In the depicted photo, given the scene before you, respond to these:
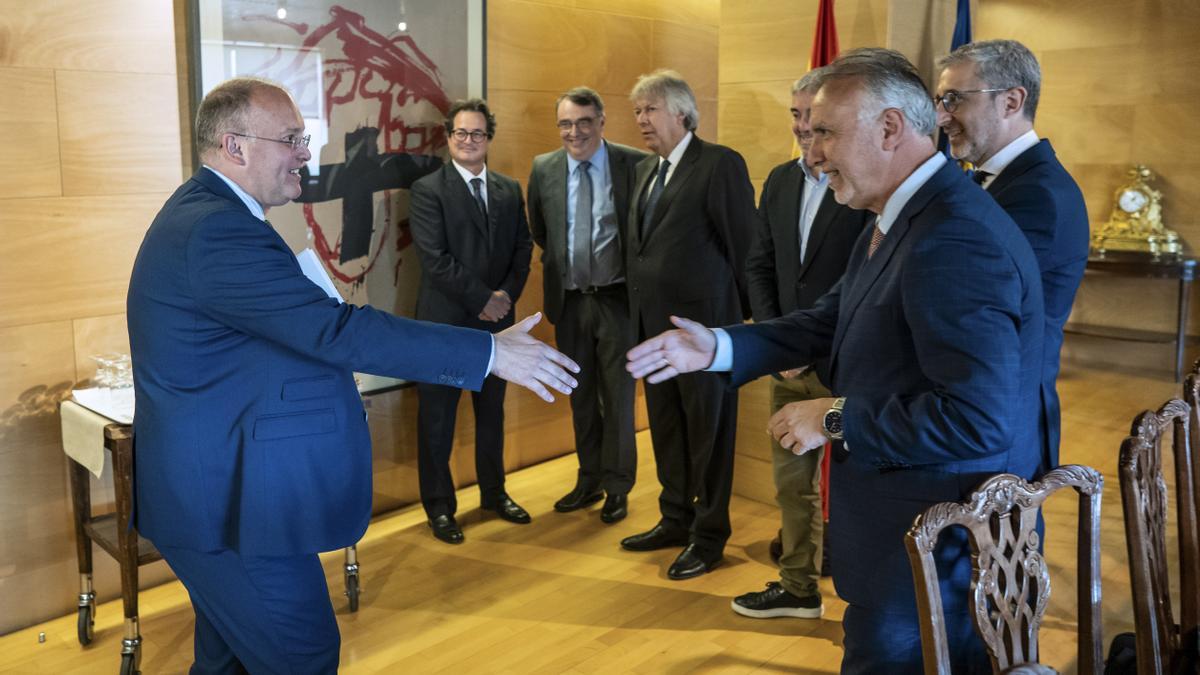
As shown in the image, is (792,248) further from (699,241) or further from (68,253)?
(68,253)

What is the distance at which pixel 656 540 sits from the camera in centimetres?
429

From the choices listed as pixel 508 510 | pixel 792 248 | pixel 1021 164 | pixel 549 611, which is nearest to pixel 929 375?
pixel 1021 164

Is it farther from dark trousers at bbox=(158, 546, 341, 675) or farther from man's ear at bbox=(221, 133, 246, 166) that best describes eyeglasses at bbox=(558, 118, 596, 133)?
dark trousers at bbox=(158, 546, 341, 675)

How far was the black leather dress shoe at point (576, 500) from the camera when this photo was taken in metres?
4.73

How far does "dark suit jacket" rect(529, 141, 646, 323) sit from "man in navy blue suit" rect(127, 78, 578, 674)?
220 centimetres

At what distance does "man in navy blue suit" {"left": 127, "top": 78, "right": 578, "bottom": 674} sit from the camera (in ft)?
7.27

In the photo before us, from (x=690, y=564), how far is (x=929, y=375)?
2351 millimetres

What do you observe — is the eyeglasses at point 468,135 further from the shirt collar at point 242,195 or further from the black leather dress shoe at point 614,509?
the shirt collar at point 242,195

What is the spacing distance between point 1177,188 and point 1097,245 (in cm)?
70

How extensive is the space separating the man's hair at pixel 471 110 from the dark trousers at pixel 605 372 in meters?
0.81

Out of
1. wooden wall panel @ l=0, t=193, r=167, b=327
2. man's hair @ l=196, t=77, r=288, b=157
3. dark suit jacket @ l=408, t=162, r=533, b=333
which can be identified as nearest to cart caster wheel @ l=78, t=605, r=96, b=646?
wooden wall panel @ l=0, t=193, r=167, b=327

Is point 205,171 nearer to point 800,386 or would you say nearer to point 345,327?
point 345,327

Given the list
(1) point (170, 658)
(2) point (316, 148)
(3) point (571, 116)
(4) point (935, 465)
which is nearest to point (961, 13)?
(3) point (571, 116)

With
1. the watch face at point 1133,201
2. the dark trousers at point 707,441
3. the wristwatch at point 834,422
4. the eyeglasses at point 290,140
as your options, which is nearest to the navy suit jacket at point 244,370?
the eyeglasses at point 290,140
